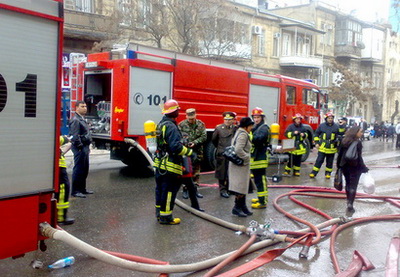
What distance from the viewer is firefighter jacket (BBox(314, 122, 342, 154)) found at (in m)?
10.4

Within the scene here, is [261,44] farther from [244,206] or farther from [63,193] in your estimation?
[63,193]

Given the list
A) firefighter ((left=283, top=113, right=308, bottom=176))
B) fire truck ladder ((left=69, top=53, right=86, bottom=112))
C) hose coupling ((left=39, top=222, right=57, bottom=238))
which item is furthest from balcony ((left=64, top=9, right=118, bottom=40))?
hose coupling ((left=39, top=222, right=57, bottom=238))

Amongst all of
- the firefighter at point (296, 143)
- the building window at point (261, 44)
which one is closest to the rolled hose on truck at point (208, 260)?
the firefighter at point (296, 143)

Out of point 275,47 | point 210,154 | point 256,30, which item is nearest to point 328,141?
point 210,154

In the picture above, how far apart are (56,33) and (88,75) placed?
635 centimetres

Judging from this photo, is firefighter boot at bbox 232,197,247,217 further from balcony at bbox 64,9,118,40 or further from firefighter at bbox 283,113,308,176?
balcony at bbox 64,9,118,40

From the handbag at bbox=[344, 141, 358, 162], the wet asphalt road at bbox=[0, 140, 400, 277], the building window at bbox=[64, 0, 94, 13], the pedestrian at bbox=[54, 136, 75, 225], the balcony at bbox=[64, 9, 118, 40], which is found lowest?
the wet asphalt road at bbox=[0, 140, 400, 277]

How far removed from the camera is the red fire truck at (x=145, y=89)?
8.85m

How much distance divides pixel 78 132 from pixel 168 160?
2186 mm

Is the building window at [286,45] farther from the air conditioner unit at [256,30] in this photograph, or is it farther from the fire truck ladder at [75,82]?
the fire truck ladder at [75,82]

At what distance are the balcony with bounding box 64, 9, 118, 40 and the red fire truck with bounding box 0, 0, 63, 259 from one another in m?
14.8

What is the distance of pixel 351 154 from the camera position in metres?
6.79

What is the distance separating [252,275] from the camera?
4.29 m

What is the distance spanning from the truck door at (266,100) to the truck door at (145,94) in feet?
10.3
